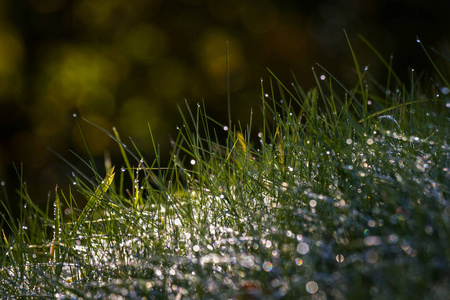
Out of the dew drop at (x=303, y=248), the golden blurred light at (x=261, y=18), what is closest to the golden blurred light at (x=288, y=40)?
the golden blurred light at (x=261, y=18)

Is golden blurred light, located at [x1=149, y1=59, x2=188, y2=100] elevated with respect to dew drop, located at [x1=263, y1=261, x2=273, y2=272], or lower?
lower

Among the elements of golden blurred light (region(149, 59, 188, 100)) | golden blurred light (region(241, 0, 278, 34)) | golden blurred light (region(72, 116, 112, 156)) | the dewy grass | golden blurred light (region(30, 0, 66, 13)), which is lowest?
golden blurred light (region(72, 116, 112, 156))

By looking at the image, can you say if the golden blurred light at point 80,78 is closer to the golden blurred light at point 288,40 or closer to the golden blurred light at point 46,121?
the golden blurred light at point 46,121

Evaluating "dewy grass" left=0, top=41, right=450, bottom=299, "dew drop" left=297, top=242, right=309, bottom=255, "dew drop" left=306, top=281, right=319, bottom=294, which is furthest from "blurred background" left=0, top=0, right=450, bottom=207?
"dew drop" left=306, top=281, right=319, bottom=294

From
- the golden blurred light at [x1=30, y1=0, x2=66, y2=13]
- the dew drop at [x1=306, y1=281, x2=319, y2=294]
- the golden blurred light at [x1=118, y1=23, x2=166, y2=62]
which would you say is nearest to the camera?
the dew drop at [x1=306, y1=281, x2=319, y2=294]

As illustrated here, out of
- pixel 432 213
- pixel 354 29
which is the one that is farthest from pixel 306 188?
pixel 354 29

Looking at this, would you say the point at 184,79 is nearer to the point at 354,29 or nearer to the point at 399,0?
the point at 354,29

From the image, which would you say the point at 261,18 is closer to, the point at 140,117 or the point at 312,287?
the point at 140,117

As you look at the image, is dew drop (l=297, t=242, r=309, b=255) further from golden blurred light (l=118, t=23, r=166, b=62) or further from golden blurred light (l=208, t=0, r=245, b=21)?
golden blurred light (l=118, t=23, r=166, b=62)
